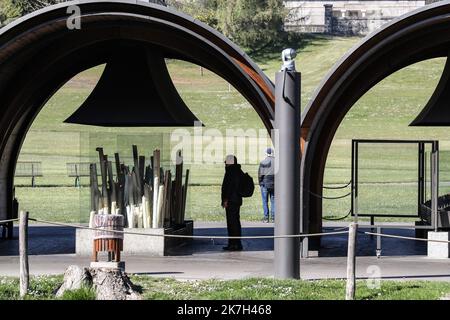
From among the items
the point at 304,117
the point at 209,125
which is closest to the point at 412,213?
the point at 304,117

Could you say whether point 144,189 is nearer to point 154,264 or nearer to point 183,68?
point 154,264

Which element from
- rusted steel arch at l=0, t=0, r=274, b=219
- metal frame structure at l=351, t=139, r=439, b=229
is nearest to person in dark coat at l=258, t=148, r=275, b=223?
metal frame structure at l=351, t=139, r=439, b=229

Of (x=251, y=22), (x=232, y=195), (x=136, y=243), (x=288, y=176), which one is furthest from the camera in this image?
(x=251, y=22)

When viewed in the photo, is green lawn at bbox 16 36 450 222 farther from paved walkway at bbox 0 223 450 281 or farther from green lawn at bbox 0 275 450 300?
green lawn at bbox 0 275 450 300

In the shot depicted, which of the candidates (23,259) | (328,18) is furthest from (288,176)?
(328,18)

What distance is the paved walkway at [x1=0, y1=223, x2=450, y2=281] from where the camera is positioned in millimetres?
17188

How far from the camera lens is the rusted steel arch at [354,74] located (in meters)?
18.5

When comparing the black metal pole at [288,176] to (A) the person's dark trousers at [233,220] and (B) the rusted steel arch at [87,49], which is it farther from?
(A) the person's dark trousers at [233,220]

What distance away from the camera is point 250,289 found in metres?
14.6

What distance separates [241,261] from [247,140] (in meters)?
44.1

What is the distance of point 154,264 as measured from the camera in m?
18.2

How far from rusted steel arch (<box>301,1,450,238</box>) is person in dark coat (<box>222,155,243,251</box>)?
143 centimetres

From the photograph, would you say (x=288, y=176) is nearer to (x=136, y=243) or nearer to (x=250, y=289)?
(x=250, y=289)

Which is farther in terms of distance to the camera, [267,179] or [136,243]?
[267,179]
